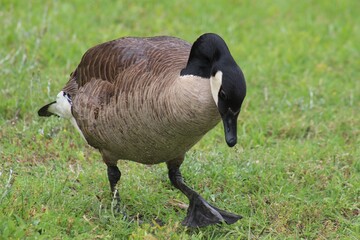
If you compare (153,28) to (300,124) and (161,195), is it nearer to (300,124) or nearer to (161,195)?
(300,124)

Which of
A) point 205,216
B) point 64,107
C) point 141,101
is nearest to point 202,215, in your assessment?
point 205,216

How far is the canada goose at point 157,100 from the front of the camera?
4.56 meters

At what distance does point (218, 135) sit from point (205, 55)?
251 centimetres

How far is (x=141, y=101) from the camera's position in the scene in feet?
16.1

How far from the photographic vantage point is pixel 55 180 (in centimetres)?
574

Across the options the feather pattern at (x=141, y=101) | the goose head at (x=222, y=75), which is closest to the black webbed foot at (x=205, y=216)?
the feather pattern at (x=141, y=101)

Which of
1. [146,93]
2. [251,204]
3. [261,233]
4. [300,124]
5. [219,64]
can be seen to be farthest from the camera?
[300,124]

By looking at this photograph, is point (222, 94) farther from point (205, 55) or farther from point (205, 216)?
point (205, 216)

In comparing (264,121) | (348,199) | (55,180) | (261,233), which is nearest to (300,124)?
(264,121)

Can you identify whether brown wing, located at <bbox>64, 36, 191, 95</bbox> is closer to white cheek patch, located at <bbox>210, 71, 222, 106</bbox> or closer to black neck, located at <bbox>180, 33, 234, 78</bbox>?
black neck, located at <bbox>180, 33, 234, 78</bbox>

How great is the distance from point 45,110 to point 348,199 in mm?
2514

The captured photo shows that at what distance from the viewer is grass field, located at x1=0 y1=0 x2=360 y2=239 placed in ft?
17.6

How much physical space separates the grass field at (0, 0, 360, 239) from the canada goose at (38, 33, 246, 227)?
357 mm

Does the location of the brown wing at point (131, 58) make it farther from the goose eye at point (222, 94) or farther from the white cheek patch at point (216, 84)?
the goose eye at point (222, 94)
